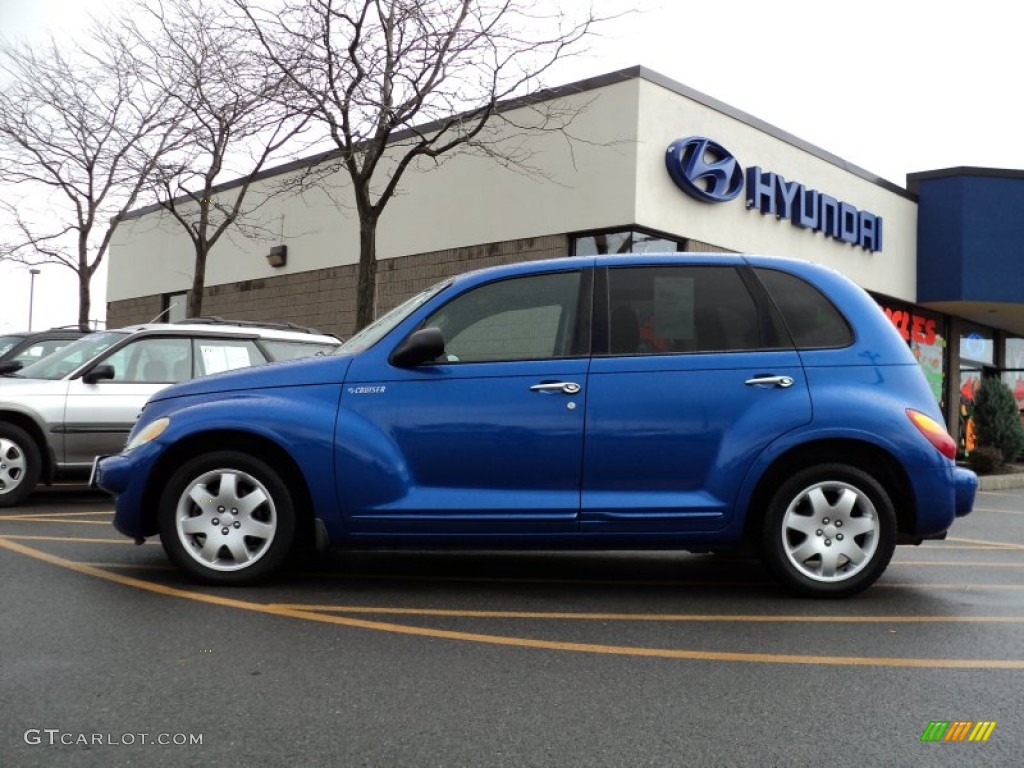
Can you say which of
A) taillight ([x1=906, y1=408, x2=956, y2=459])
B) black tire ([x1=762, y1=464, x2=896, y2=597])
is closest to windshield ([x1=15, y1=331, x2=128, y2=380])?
black tire ([x1=762, y1=464, x2=896, y2=597])

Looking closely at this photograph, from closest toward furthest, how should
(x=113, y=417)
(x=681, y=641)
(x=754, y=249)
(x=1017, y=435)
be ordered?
(x=681, y=641), (x=113, y=417), (x=754, y=249), (x=1017, y=435)

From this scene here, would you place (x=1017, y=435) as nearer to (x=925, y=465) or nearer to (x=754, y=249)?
(x=754, y=249)

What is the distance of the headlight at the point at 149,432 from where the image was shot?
5473mm

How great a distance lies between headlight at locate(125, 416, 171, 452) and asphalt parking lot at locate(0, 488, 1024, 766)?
78 centimetres

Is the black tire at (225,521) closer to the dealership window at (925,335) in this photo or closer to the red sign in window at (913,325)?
the dealership window at (925,335)

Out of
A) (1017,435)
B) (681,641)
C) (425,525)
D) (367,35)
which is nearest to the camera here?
(681,641)

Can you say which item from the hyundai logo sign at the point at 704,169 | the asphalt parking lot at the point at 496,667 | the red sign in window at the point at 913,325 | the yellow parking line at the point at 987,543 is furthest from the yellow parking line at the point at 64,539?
the red sign in window at the point at 913,325

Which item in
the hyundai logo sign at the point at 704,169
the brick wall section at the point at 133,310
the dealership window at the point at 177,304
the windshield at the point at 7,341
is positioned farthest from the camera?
the brick wall section at the point at 133,310

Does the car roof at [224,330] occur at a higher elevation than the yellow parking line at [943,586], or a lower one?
higher

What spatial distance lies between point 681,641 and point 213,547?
8.38 feet

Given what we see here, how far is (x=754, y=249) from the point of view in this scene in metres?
17.1

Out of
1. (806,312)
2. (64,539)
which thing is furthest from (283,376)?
(806,312)

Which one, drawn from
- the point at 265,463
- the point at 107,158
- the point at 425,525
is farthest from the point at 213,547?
the point at 107,158

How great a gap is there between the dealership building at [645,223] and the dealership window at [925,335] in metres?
0.07
